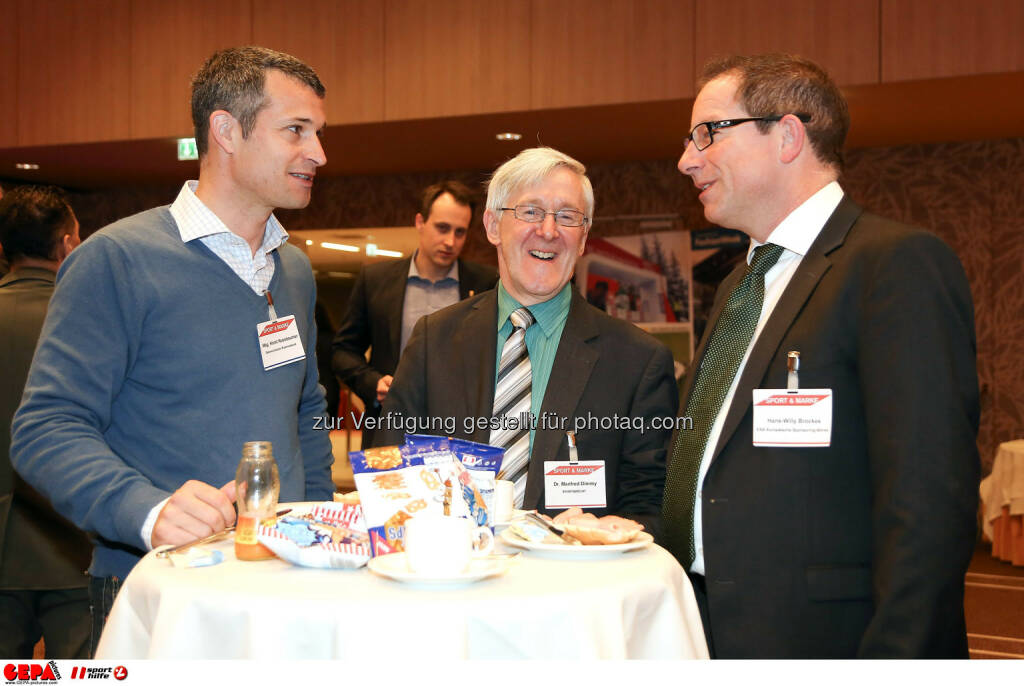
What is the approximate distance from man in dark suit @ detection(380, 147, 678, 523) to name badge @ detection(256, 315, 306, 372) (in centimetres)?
48

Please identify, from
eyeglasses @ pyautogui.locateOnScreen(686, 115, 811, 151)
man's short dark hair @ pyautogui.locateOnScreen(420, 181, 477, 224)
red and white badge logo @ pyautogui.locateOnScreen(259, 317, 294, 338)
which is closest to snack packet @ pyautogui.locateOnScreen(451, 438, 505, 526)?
red and white badge logo @ pyautogui.locateOnScreen(259, 317, 294, 338)

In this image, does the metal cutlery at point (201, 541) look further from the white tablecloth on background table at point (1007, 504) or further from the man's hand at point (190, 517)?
the white tablecloth on background table at point (1007, 504)

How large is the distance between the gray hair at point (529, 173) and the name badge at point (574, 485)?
0.79m

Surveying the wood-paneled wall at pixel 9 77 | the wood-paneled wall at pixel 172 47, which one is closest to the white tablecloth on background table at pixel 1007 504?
the wood-paneled wall at pixel 172 47

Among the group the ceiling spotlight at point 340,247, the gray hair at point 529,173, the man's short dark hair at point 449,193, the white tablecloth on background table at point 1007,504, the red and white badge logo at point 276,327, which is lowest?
the white tablecloth on background table at point 1007,504

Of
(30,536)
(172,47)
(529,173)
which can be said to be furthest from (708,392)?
(172,47)

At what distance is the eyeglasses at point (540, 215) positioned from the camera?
268 cm

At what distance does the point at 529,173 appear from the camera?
8.79 ft

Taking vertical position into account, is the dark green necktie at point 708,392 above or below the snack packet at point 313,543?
above

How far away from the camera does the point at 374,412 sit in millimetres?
4867

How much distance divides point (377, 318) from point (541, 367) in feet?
8.41

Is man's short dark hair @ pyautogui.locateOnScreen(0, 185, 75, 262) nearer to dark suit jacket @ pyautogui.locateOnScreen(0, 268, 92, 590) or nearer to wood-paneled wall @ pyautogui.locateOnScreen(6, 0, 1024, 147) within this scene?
dark suit jacket @ pyautogui.locateOnScreen(0, 268, 92, 590)

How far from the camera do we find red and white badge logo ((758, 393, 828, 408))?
1.86 metres

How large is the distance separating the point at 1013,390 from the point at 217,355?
7.03 m
